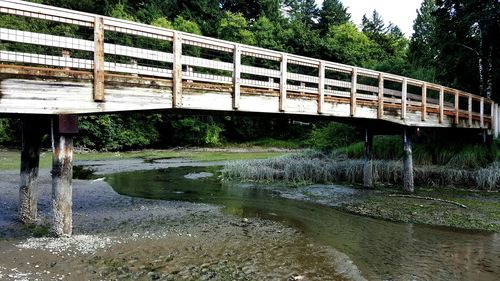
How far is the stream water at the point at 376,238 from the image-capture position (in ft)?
26.9

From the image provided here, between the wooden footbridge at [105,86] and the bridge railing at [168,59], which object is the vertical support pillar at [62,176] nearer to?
the wooden footbridge at [105,86]

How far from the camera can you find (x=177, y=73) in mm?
10734

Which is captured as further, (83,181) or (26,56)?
(83,181)

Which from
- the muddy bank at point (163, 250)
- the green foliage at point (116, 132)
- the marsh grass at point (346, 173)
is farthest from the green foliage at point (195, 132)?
the muddy bank at point (163, 250)

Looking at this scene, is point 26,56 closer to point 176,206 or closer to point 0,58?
point 0,58

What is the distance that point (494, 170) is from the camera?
18891 millimetres

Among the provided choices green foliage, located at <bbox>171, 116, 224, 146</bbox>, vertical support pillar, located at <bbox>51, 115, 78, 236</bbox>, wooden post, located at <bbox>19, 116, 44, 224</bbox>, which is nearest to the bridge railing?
vertical support pillar, located at <bbox>51, 115, 78, 236</bbox>

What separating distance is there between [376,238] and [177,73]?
6.69 m

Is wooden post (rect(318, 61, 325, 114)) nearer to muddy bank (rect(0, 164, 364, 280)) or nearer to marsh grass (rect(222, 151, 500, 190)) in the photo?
muddy bank (rect(0, 164, 364, 280))

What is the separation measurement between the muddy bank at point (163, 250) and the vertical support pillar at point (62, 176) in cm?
39

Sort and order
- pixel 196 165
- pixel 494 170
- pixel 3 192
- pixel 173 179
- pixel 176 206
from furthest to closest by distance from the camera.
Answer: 1. pixel 196 165
2. pixel 173 179
3. pixel 494 170
4. pixel 3 192
5. pixel 176 206

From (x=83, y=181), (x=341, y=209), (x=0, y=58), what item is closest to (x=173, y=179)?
(x=83, y=181)

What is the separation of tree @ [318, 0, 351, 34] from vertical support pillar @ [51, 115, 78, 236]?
72.9 metres

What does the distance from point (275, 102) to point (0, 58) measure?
7751 millimetres
